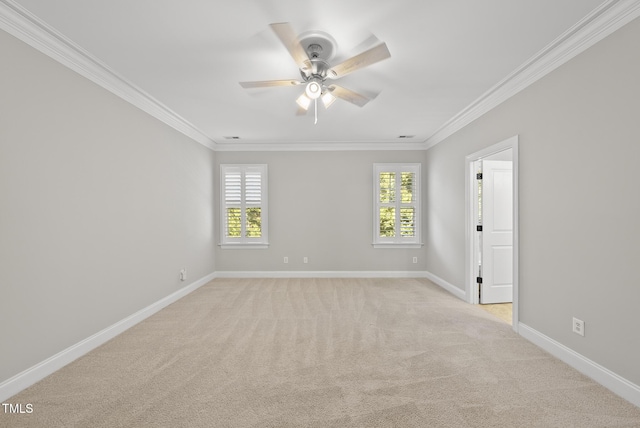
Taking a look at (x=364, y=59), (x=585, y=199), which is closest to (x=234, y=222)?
(x=364, y=59)

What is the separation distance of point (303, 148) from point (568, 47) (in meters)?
4.05

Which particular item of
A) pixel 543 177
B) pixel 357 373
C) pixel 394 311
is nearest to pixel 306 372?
pixel 357 373

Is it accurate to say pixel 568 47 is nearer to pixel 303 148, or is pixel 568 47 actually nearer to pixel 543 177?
pixel 543 177

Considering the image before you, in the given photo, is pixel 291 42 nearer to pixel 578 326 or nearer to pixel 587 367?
pixel 578 326

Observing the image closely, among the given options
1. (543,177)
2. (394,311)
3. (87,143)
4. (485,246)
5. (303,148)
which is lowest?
(394,311)

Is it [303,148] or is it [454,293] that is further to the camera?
[303,148]

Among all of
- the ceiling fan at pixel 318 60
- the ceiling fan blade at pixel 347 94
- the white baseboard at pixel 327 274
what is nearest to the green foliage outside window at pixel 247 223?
the white baseboard at pixel 327 274

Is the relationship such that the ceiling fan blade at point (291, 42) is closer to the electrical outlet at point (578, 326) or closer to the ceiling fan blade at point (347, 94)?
the ceiling fan blade at point (347, 94)

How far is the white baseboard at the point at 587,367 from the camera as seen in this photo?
1.90 m

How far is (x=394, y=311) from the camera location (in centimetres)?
372

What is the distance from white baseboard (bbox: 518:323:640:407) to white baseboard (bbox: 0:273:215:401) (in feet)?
13.7

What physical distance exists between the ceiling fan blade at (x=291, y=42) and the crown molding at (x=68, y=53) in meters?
1.75

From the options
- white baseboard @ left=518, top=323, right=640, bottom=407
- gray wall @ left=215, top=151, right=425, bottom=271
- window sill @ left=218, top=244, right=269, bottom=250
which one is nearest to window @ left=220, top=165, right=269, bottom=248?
window sill @ left=218, top=244, right=269, bottom=250

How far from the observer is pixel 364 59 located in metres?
2.09
